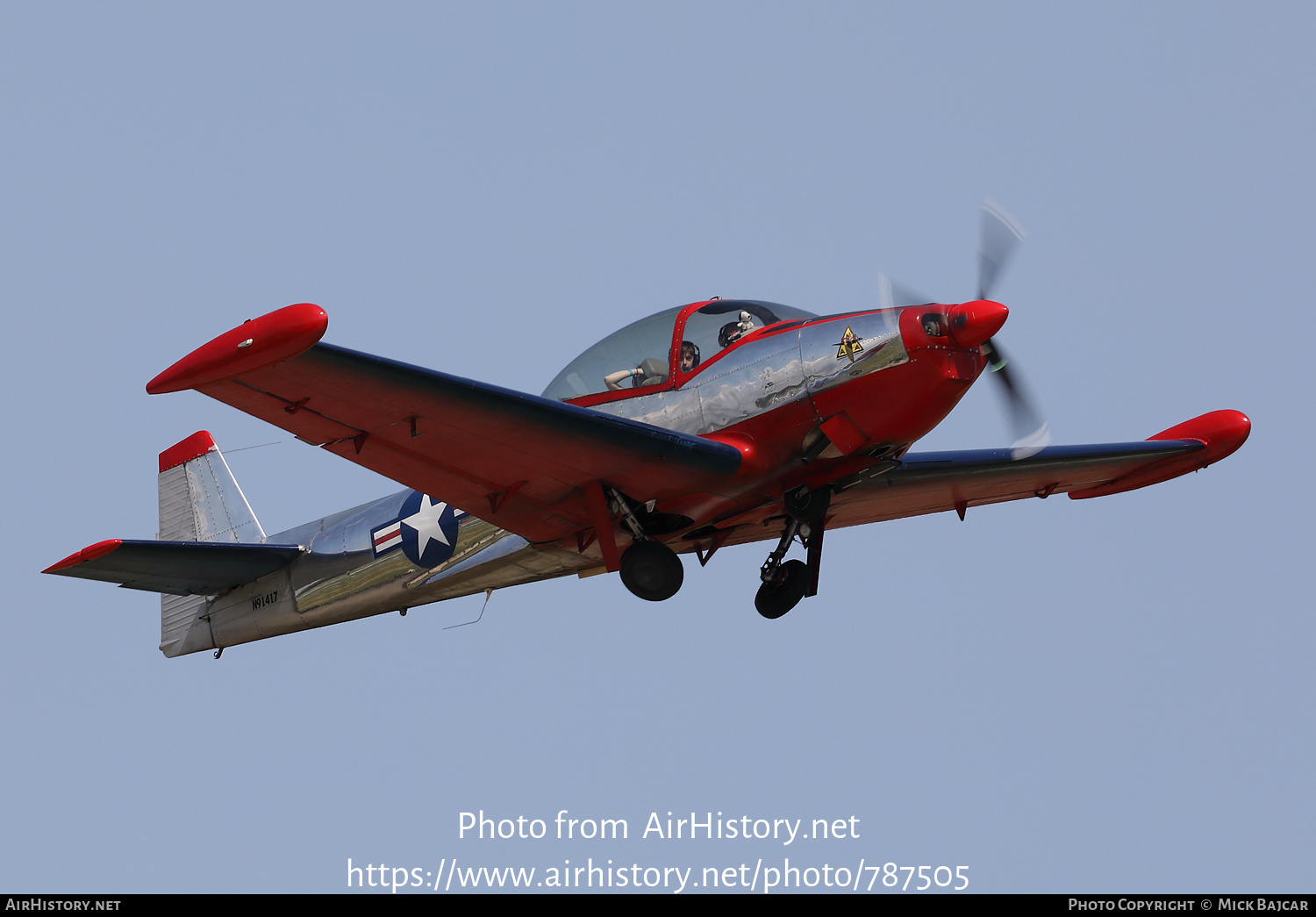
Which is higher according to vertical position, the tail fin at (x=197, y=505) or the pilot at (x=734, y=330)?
the pilot at (x=734, y=330)

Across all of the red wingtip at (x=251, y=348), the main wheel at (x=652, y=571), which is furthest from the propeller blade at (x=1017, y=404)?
the red wingtip at (x=251, y=348)

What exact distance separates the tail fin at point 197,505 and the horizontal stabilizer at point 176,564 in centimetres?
103

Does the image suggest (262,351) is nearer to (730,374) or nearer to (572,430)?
(572,430)

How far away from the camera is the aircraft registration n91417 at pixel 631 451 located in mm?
11445

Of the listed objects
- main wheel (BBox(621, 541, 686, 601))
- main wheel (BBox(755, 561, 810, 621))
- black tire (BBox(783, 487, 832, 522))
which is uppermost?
black tire (BBox(783, 487, 832, 522))

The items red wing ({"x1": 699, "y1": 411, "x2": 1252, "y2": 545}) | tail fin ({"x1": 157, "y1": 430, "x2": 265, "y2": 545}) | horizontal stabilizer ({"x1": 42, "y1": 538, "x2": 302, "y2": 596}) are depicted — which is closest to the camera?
horizontal stabilizer ({"x1": 42, "y1": 538, "x2": 302, "y2": 596})

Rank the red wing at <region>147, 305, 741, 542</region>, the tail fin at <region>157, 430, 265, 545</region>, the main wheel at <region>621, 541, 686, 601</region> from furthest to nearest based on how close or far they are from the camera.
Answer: the tail fin at <region>157, 430, 265, 545</region> < the main wheel at <region>621, 541, 686, 601</region> < the red wing at <region>147, 305, 741, 542</region>

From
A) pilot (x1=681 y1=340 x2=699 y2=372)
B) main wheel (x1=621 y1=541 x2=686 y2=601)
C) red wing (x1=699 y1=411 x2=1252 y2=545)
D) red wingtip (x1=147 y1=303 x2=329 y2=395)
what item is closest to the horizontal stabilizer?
red wingtip (x1=147 y1=303 x2=329 y2=395)

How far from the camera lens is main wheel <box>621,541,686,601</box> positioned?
1276 cm

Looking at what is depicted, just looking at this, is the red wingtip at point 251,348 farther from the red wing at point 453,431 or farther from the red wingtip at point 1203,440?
the red wingtip at point 1203,440

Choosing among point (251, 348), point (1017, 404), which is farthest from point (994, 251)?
point (251, 348)

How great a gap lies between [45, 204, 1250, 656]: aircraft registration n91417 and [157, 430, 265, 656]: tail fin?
4.47ft

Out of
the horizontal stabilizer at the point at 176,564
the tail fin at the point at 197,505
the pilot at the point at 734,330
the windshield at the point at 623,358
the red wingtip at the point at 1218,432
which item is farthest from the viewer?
the tail fin at the point at 197,505

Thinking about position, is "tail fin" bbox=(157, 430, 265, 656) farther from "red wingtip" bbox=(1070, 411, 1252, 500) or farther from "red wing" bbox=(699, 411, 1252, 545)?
"red wingtip" bbox=(1070, 411, 1252, 500)
